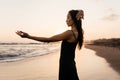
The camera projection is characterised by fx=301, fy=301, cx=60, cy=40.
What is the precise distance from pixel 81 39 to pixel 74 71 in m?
0.41

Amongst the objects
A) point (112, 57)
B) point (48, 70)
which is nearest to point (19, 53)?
point (112, 57)

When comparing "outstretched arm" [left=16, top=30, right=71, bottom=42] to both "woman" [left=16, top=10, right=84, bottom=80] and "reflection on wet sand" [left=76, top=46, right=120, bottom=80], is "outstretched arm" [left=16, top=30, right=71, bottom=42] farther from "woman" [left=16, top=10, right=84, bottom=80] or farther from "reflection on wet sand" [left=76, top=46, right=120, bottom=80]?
"reflection on wet sand" [left=76, top=46, right=120, bottom=80]

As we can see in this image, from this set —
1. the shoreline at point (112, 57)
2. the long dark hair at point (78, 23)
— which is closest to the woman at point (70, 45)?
the long dark hair at point (78, 23)

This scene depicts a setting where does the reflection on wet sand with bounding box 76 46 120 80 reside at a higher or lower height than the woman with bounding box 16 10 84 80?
lower

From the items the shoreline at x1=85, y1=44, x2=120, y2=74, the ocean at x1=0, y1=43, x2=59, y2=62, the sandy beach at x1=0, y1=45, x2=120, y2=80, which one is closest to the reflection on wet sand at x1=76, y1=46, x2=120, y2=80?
the sandy beach at x1=0, y1=45, x2=120, y2=80

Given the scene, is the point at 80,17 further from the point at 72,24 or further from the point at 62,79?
the point at 62,79

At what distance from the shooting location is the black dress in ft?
12.0

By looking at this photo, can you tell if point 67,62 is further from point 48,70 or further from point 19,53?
point 19,53

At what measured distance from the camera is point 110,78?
458 inches

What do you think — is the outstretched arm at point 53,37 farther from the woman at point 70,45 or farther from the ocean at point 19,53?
the ocean at point 19,53

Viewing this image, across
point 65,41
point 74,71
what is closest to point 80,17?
point 65,41

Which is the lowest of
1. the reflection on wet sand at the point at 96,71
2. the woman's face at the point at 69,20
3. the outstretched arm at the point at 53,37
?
the reflection on wet sand at the point at 96,71

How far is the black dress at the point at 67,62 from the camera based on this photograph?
3.65 metres

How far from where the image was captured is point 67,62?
12.0ft
